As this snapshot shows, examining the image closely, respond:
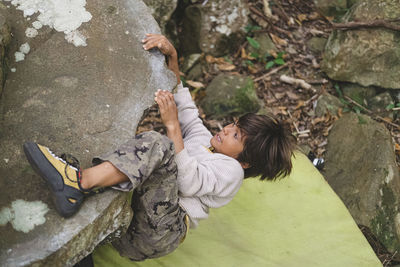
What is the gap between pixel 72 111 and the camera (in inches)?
92.5

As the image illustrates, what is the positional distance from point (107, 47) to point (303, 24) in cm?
346

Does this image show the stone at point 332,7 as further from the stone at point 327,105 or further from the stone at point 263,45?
the stone at point 327,105

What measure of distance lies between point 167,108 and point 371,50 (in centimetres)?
292

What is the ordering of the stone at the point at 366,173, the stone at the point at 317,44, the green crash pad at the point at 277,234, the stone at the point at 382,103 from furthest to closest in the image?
the stone at the point at 317,44 < the stone at the point at 382,103 < the stone at the point at 366,173 < the green crash pad at the point at 277,234

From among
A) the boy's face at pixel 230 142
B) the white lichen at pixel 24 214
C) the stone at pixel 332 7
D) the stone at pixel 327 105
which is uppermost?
the white lichen at pixel 24 214

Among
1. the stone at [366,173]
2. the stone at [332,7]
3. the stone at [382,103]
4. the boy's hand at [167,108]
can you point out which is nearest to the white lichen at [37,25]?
the boy's hand at [167,108]

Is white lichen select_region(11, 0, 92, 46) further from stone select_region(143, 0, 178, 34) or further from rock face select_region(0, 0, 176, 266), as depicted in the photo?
stone select_region(143, 0, 178, 34)

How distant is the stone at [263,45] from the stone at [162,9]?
1113mm

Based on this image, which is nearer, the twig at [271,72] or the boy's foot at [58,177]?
the boy's foot at [58,177]

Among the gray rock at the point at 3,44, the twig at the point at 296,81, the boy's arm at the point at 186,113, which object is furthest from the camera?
the twig at the point at 296,81

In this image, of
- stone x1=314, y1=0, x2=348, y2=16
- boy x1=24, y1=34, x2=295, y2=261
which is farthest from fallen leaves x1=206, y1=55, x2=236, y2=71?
boy x1=24, y1=34, x2=295, y2=261

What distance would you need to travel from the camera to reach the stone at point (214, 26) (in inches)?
188

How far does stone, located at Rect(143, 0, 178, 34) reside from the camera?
4.39m

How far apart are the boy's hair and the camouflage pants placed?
58cm
